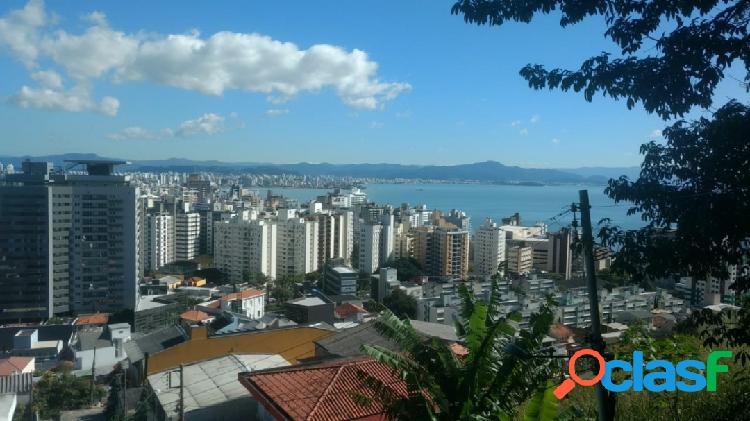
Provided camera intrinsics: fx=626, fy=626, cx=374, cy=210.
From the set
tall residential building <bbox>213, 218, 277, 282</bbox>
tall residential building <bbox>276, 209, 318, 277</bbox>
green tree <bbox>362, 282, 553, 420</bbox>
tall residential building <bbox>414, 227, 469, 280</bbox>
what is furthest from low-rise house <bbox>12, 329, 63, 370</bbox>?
tall residential building <bbox>414, 227, 469, 280</bbox>

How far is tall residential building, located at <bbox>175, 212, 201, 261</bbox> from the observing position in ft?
110

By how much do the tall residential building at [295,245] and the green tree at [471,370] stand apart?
2723cm

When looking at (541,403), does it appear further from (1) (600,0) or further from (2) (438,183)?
(2) (438,183)

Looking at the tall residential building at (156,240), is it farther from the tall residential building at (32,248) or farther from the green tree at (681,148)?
the green tree at (681,148)

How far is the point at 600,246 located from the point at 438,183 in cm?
11776

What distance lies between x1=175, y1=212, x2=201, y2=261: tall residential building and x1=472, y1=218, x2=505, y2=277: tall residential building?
49.9 ft

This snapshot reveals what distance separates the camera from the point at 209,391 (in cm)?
501

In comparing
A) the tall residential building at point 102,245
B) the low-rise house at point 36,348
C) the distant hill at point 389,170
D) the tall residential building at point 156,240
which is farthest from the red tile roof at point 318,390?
the distant hill at point 389,170

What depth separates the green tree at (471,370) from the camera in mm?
2270

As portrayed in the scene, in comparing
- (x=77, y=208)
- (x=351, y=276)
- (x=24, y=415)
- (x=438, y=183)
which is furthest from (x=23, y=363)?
(x=438, y=183)

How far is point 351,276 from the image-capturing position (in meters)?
23.0

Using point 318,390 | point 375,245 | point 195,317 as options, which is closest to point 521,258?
point 375,245

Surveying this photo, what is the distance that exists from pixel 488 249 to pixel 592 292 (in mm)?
29494

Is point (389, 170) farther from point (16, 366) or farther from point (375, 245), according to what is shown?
point (16, 366)
